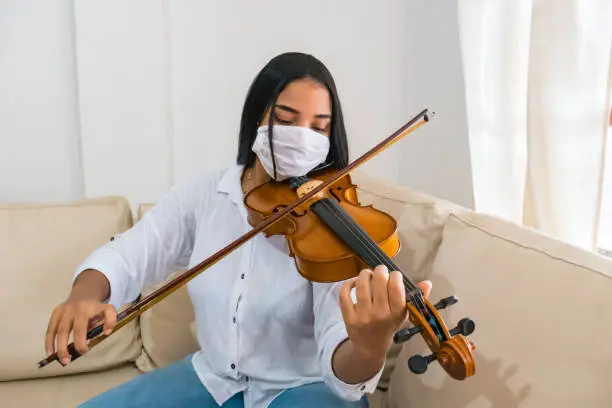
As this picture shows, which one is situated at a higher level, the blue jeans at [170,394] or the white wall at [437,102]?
the white wall at [437,102]

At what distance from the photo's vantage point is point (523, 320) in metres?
0.98

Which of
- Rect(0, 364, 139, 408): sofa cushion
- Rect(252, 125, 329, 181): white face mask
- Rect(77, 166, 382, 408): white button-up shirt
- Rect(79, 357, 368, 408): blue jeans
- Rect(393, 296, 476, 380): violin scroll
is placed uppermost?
Rect(252, 125, 329, 181): white face mask

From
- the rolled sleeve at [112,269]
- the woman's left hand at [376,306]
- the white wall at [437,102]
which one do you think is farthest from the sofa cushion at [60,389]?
the white wall at [437,102]

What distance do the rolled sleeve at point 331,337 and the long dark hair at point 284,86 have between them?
0.91 ft

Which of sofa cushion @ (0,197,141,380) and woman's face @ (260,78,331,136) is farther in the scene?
sofa cushion @ (0,197,141,380)

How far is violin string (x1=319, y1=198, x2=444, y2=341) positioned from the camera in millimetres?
766

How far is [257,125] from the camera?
1.23 meters

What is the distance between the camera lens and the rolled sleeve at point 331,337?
3.04 feet

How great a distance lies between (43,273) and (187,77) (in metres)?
0.80

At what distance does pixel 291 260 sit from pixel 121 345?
0.70 meters

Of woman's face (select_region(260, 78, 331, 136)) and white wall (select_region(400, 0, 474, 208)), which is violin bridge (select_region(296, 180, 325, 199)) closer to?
woman's face (select_region(260, 78, 331, 136))

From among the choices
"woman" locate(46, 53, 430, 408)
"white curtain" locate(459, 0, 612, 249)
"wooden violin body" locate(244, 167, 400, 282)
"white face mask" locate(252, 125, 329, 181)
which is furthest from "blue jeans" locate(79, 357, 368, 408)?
"white curtain" locate(459, 0, 612, 249)

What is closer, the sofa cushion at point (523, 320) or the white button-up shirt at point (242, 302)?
the sofa cushion at point (523, 320)

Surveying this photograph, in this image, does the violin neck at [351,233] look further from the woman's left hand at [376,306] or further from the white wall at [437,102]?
the white wall at [437,102]
